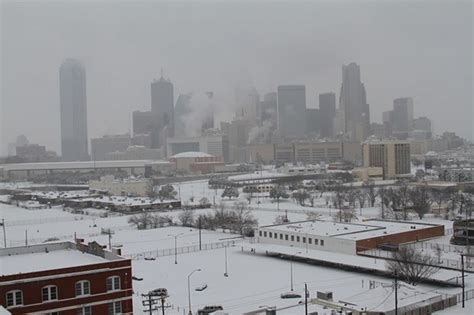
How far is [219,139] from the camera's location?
123m

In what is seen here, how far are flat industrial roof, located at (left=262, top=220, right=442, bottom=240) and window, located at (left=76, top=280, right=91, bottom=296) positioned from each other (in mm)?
10529

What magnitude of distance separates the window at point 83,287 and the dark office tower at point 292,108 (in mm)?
166067

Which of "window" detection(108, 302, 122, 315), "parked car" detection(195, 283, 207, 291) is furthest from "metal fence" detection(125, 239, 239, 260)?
"window" detection(108, 302, 122, 315)

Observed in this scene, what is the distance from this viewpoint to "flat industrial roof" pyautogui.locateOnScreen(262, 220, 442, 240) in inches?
817

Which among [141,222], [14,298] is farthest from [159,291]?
[141,222]

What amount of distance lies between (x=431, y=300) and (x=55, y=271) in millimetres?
7859

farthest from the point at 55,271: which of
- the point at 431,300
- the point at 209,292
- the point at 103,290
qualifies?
the point at 431,300

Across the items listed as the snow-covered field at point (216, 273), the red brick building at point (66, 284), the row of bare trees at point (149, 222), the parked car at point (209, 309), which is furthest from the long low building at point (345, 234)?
the red brick building at point (66, 284)

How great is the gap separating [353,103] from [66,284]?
166125mm

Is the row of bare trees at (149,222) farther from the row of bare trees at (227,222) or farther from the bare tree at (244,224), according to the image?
the bare tree at (244,224)

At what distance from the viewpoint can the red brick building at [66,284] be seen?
10.6m

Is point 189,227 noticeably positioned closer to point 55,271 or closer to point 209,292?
point 209,292

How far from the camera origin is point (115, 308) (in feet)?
37.7

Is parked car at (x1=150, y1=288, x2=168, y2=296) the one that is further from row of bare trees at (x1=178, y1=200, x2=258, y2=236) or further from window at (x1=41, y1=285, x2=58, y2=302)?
row of bare trees at (x1=178, y1=200, x2=258, y2=236)
